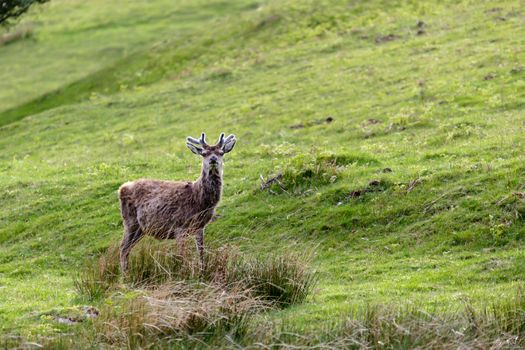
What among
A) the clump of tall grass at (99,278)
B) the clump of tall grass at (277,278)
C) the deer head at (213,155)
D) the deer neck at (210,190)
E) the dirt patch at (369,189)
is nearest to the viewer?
the clump of tall grass at (277,278)

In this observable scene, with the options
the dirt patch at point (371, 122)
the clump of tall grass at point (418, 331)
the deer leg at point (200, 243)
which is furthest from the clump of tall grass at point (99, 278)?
the dirt patch at point (371, 122)

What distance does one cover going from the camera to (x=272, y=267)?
46.1 ft

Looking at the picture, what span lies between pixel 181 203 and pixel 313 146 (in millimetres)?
7232

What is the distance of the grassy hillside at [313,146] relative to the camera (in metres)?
16.3

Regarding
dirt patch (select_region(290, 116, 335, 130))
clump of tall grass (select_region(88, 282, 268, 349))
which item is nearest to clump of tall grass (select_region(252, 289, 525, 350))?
clump of tall grass (select_region(88, 282, 268, 349))

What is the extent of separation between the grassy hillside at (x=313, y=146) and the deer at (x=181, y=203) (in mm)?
1003

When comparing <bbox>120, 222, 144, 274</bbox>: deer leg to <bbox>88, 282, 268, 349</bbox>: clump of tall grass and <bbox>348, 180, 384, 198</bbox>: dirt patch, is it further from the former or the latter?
<bbox>348, 180, 384, 198</bbox>: dirt patch

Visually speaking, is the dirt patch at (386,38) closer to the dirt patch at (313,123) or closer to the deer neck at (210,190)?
the dirt patch at (313,123)

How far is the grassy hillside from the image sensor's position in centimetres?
1630

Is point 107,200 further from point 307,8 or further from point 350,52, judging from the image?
point 307,8

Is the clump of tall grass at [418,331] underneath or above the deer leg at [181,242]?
underneath

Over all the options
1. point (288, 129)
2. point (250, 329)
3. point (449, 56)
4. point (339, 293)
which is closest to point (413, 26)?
point (449, 56)

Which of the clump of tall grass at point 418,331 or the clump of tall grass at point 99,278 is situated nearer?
the clump of tall grass at point 418,331

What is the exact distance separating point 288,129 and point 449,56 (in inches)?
323
